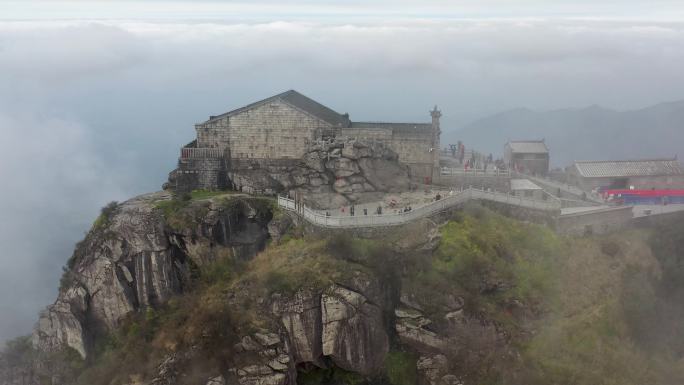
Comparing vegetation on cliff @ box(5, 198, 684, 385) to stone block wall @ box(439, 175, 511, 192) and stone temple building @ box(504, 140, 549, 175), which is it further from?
stone temple building @ box(504, 140, 549, 175)

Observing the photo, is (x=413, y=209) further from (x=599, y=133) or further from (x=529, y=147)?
(x=599, y=133)

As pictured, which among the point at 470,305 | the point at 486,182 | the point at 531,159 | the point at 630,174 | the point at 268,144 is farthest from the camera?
the point at 531,159

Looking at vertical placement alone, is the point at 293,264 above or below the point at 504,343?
above

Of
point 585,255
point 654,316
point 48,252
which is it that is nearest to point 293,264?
point 585,255

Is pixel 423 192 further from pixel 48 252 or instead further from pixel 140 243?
pixel 48 252

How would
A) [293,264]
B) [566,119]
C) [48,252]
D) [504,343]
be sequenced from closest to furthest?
1. [504,343]
2. [293,264]
3. [48,252]
4. [566,119]

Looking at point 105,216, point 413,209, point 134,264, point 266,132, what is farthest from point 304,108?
point 134,264
